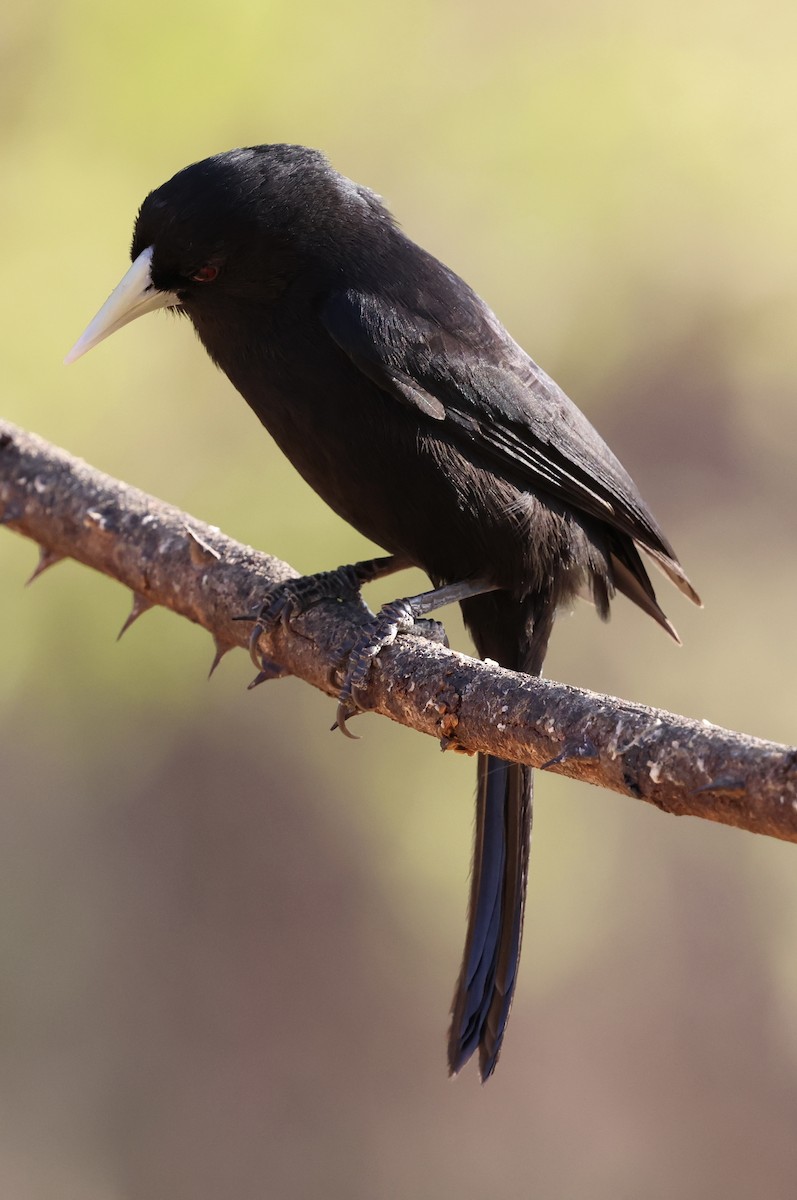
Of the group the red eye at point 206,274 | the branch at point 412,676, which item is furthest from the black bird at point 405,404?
the branch at point 412,676

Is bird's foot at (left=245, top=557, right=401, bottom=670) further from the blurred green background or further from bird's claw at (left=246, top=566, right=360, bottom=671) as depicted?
the blurred green background

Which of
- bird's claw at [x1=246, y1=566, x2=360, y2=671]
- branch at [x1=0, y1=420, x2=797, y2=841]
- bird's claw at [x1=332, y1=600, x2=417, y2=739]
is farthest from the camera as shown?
bird's claw at [x1=246, y1=566, x2=360, y2=671]

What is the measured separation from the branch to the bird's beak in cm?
46

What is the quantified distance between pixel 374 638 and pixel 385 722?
3071 millimetres

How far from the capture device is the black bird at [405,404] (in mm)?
3369

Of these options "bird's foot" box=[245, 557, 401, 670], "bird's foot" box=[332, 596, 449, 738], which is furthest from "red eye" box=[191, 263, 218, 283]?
"bird's foot" box=[332, 596, 449, 738]

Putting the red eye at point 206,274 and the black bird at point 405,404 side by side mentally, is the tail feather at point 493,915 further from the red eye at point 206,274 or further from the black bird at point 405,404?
the red eye at point 206,274

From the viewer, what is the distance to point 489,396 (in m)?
3.53

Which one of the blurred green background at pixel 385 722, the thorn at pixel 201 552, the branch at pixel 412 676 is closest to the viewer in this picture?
the branch at pixel 412 676

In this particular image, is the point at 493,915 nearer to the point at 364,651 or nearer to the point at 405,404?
the point at 364,651

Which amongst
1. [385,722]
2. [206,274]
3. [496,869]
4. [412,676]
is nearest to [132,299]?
[206,274]

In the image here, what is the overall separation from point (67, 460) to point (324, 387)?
2.90ft

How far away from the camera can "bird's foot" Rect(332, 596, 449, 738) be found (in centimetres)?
295

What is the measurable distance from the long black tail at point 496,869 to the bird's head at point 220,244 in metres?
1.00
